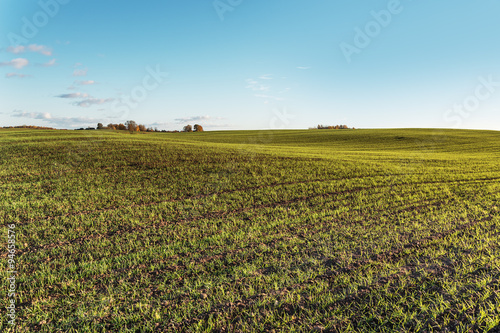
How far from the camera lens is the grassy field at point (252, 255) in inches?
198

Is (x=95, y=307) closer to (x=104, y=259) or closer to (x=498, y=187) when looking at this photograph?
(x=104, y=259)

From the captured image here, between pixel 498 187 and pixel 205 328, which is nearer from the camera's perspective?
pixel 205 328

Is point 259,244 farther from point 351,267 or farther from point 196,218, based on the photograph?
point 196,218

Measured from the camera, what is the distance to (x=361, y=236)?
8.72 meters

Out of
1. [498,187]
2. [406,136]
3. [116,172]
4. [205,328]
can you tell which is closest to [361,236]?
[205,328]

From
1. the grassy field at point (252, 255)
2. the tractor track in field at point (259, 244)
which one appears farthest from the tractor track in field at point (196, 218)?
the tractor track in field at point (259, 244)

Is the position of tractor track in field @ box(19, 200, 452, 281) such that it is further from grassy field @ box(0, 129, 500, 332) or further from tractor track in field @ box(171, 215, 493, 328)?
tractor track in field @ box(171, 215, 493, 328)

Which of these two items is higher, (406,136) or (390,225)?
(406,136)

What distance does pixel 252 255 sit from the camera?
754cm

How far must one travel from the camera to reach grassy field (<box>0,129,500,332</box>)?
5039 mm

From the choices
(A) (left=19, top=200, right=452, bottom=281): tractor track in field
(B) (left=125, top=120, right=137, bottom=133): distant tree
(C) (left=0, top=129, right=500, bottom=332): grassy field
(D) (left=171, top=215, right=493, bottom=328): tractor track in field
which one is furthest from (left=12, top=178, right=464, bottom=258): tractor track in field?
(B) (left=125, top=120, right=137, bottom=133): distant tree

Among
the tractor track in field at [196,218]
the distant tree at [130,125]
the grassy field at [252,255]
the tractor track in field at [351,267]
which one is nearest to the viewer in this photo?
the grassy field at [252,255]

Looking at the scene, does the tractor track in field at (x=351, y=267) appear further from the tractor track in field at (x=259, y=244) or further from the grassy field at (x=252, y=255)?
the tractor track in field at (x=259, y=244)

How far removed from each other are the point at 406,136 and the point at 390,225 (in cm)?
6696
